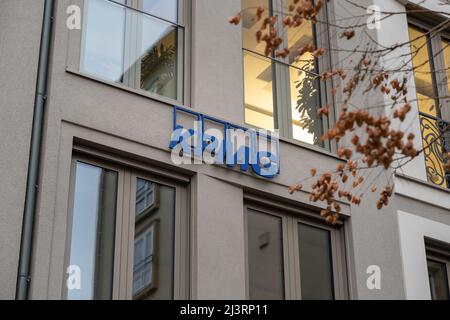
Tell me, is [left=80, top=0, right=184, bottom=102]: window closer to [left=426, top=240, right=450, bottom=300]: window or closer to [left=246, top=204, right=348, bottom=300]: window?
[left=246, top=204, right=348, bottom=300]: window

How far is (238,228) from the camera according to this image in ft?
43.8

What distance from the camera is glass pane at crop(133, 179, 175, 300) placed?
1252 cm

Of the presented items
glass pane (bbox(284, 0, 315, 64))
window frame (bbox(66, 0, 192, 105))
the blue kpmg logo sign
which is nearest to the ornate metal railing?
glass pane (bbox(284, 0, 315, 64))

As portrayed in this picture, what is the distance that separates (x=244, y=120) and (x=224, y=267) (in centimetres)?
246

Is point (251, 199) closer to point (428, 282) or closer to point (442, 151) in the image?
point (428, 282)

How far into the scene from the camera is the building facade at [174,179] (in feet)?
39.5

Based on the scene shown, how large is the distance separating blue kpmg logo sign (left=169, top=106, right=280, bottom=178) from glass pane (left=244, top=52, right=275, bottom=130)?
0.36 metres

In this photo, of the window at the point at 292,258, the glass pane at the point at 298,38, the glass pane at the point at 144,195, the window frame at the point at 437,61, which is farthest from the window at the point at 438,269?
the glass pane at the point at 144,195

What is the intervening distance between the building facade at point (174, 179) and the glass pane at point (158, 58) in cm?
2

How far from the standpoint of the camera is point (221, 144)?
1374 cm

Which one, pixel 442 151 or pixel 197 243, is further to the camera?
pixel 442 151

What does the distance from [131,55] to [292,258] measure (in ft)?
12.0

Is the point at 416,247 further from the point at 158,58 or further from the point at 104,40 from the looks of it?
the point at 104,40
